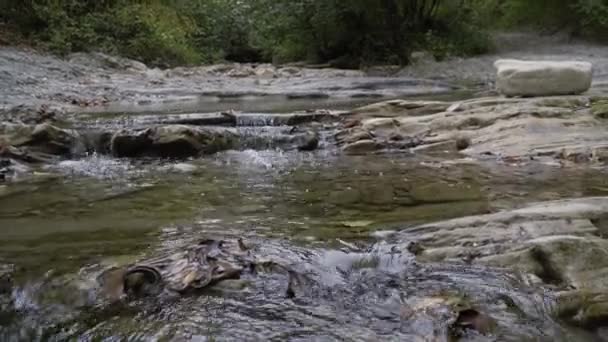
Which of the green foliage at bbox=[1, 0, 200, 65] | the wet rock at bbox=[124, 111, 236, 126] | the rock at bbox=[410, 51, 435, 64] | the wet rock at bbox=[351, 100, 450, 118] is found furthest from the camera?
the rock at bbox=[410, 51, 435, 64]

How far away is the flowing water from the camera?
2.47m

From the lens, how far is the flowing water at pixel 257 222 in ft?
8.09

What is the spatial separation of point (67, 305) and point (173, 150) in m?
4.04

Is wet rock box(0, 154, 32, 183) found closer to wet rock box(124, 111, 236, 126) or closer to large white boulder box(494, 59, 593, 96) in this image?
wet rock box(124, 111, 236, 126)

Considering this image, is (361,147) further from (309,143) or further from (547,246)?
(547,246)

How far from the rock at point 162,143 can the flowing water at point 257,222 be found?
0.27m

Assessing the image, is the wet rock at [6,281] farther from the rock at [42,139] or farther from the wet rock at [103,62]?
the wet rock at [103,62]

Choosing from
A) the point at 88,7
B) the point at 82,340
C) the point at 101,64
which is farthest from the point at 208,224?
the point at 88,7

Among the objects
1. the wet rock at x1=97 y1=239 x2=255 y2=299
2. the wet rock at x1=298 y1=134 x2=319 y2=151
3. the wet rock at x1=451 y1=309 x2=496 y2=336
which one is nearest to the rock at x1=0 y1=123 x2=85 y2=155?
the wet rock at x1=298 y1=134 x2=319 y2=151

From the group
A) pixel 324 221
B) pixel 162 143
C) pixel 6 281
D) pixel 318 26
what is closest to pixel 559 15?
pixel 318 26

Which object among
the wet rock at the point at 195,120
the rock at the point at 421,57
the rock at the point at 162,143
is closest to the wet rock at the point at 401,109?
the wet rock at the point at 195,120

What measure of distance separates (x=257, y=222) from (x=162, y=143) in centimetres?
307

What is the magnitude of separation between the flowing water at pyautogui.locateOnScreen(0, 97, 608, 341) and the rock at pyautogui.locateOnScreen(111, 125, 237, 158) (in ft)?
0.89

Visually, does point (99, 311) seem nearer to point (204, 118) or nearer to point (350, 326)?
point (350, 326)
